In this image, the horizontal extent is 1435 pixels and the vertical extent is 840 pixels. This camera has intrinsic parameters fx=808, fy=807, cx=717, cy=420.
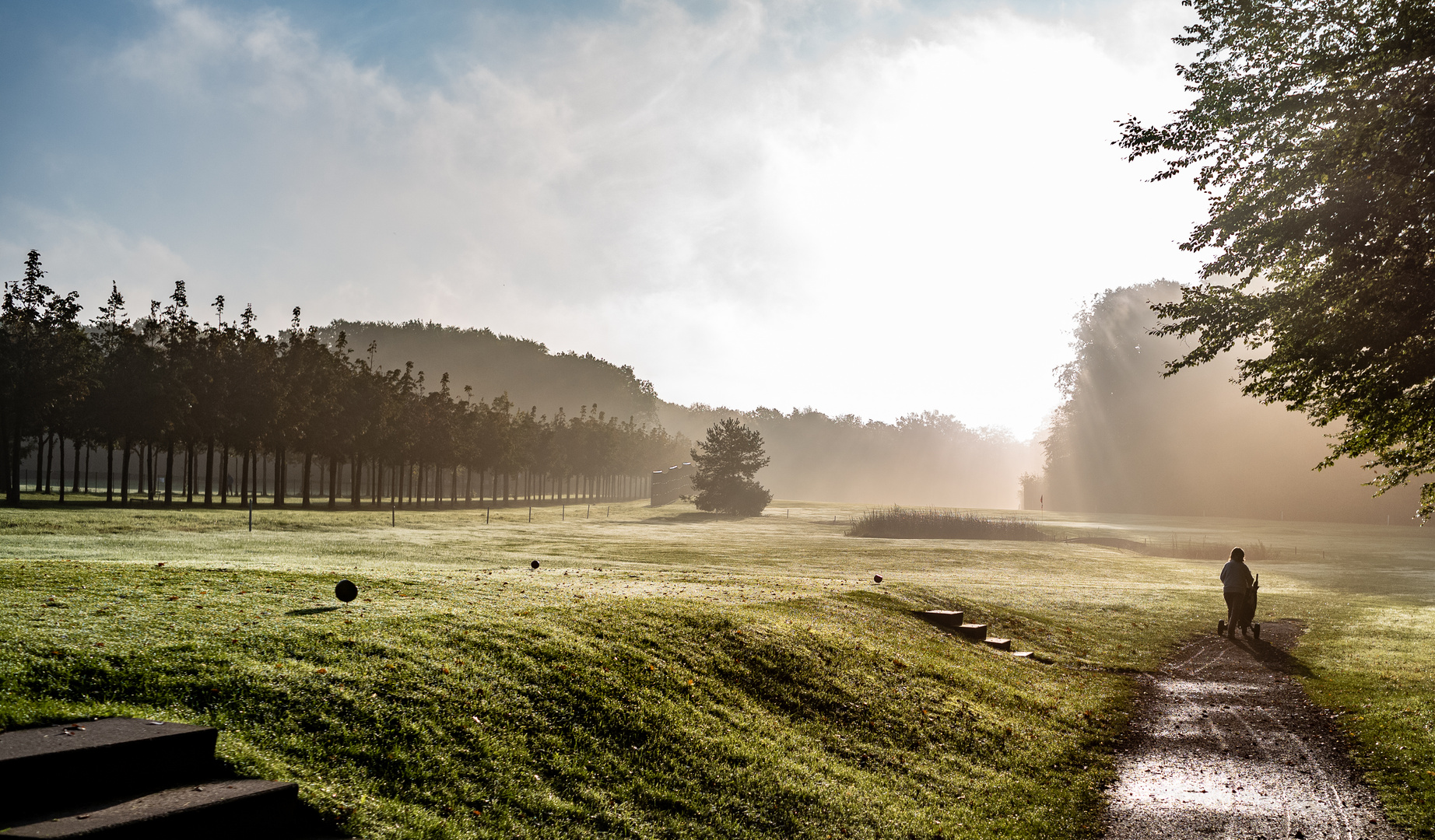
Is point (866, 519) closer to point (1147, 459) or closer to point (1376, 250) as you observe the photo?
point (1376, 250)

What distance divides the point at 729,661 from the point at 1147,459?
11024 cm

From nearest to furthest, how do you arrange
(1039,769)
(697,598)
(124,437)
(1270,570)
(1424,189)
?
(1039,769), (1424,189), (697,598), (1270,570), (124,437)

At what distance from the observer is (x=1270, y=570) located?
43812mm

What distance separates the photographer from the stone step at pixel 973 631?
62.3 feet

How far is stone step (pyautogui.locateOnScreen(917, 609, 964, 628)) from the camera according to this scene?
63.9ft

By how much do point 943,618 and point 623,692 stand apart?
1156cm

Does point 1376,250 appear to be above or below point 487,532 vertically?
above

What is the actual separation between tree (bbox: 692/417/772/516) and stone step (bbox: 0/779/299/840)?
81731 mm

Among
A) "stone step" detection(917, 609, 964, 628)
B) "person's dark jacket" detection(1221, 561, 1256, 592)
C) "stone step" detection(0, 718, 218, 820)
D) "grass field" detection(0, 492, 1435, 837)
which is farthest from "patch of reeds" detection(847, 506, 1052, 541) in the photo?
"stone step" detection(0, 718, 218, 820)

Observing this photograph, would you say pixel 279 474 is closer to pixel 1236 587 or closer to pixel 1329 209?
pixel 1236 587

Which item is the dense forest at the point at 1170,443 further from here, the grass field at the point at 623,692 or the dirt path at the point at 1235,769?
the dirt path at the point at 1235,769

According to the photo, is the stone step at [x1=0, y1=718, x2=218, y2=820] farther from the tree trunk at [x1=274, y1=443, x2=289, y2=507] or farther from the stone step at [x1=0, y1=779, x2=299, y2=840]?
the tree trunk at [x1=274, y1=443, x2=289, y2=507]

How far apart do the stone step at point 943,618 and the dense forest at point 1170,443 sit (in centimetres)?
9534

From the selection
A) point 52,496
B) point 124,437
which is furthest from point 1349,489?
point 52,496
